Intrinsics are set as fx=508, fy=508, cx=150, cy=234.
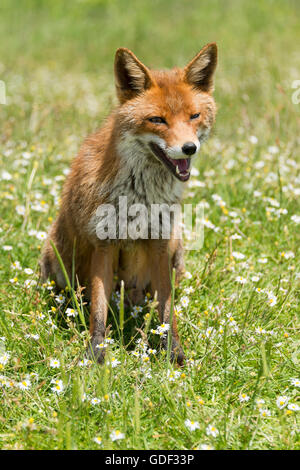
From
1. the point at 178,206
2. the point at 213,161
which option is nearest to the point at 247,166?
the point at 213,161

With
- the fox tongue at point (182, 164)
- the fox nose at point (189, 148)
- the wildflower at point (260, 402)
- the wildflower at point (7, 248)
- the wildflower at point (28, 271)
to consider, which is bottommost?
the wildflower at point (260, 402)

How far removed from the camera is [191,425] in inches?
109

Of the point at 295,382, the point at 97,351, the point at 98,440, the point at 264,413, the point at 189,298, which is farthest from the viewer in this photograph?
the point at 189,298

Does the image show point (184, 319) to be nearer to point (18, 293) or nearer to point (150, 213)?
point (150, 213)

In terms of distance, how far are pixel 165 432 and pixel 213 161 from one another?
3.89m

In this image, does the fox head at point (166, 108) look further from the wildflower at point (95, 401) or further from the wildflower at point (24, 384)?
the wildflower at point (24, 384)

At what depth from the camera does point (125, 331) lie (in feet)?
13.1

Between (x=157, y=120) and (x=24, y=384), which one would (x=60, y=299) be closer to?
(x=24, y=384)

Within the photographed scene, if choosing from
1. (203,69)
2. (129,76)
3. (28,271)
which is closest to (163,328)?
(28,271)

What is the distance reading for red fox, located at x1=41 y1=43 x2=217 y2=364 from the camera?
355 cm

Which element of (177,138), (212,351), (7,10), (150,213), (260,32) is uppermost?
(7,10)

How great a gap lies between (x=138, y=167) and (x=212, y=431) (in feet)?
6.31

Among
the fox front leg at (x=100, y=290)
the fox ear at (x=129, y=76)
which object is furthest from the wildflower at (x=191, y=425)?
the fox ear at (x=129, y=76)

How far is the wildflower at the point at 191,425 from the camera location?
108 inches
